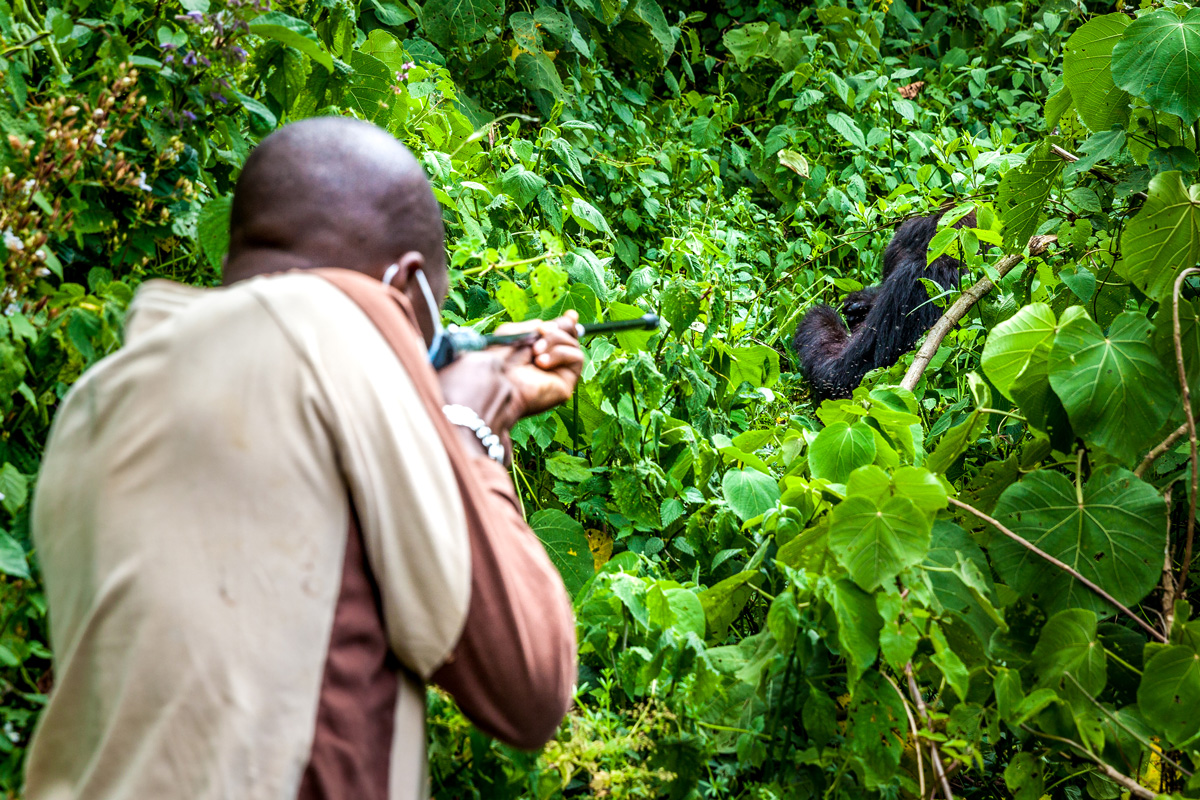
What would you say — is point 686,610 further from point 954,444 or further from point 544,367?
point 954,444

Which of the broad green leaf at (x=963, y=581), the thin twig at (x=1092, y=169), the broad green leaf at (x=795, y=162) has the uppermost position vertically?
the thin twig at (x=1092, y=169)

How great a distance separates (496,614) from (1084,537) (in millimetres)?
1149

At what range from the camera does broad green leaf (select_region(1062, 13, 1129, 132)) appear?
197 cm

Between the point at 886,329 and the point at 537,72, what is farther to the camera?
the point at 537,72

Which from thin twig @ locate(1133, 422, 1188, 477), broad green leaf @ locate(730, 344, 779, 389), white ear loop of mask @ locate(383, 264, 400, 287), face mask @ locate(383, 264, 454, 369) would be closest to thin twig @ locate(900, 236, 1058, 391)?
broad green leaf @ locate(730, 344, 779, 389)

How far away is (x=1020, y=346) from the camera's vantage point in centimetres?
173

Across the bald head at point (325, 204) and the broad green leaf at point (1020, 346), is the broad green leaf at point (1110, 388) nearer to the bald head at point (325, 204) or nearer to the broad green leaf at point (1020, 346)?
the broad green leaf at point (1020, 346)

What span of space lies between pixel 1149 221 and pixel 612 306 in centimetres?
95

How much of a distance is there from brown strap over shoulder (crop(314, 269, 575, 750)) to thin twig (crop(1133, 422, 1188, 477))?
4.14ft

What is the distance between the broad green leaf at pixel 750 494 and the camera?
175 cm

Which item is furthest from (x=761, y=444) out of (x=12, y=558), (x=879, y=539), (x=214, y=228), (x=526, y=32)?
(x=526, y=32)

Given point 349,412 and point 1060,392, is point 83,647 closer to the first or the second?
point 349,412

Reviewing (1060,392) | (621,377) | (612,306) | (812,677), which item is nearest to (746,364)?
(612,306)

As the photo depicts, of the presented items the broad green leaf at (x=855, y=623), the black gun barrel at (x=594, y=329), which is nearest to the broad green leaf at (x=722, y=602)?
the broad green leaf at (x=855, y=623)
